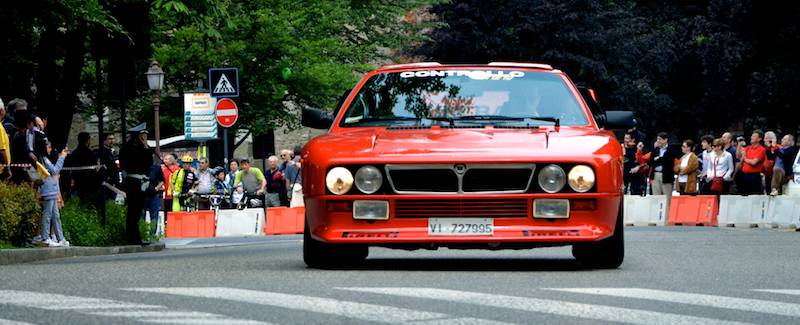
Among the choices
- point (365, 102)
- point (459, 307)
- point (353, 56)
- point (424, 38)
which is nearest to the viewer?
point (459, 307)

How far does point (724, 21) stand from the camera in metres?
58.8

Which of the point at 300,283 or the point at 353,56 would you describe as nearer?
the point at 300,283

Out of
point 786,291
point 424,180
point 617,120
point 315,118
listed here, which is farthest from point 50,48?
point 786,291

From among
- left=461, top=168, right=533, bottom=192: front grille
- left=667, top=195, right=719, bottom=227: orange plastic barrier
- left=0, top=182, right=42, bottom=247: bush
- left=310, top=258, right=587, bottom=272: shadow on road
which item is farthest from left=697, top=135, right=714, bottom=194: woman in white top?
left=461, top=168, right=533, bottom=192: front grille

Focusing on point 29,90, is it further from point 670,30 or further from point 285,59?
point 670,30

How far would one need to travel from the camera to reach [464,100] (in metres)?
13.5

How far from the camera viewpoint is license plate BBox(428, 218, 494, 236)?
12125 mm

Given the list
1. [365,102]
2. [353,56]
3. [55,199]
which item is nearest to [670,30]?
[353,56]

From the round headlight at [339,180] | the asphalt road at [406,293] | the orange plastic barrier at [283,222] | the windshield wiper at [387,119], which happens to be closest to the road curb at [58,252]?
the asphalt road at [406,293]

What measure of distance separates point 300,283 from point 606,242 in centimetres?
271

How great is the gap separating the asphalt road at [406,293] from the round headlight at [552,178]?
1.88 ft

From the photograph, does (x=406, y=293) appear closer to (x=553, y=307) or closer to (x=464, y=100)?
(x=553, y=307)

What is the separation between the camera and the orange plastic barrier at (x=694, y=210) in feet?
104

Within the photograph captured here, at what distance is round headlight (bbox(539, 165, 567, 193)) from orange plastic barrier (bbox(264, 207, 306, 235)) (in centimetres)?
2006
